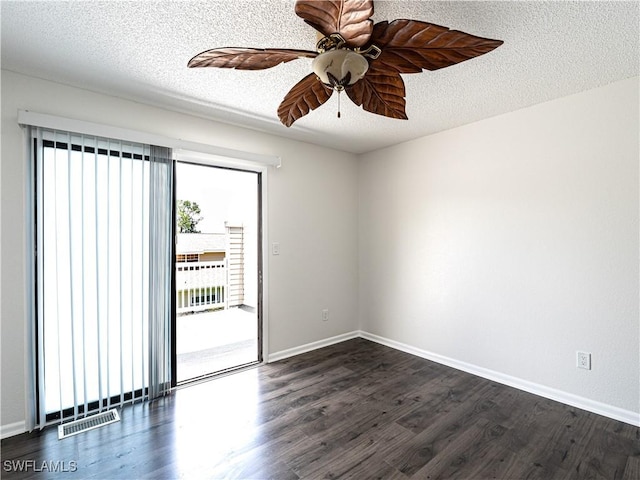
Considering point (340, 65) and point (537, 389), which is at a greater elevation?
point (340, 65)

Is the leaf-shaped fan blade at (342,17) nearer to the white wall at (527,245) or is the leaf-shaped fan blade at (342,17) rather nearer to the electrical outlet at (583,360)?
the white wall at (527,245)

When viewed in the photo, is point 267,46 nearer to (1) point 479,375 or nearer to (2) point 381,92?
(2) point 381,92

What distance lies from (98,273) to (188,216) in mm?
2678

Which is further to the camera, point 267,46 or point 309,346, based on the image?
point 309,346

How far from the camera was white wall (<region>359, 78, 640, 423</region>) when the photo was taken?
→ 2283 mm

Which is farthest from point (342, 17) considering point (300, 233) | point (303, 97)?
point (300, 233)

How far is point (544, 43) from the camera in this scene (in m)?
1.83

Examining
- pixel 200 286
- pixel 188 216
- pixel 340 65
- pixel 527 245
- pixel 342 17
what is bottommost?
pixel 200 286

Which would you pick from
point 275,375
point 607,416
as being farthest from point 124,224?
point 607,416

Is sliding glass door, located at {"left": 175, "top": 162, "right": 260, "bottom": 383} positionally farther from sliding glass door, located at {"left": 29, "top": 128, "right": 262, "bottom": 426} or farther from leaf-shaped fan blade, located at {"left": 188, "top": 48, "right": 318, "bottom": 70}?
leaf-shaped fan blade, located at {"left": 188, "top": 48, "right": 318, "bottom": 70}

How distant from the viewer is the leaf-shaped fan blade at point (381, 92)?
1627mm

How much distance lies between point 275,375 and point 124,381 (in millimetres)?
1258

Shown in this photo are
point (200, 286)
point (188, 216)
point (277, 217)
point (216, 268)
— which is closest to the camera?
point (277, 217)

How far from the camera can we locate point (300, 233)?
3.65 meters
